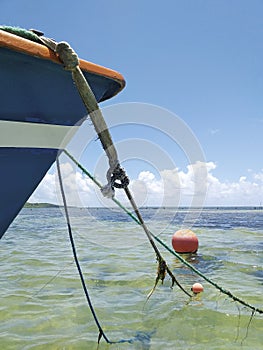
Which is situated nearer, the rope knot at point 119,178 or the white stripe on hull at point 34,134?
the white stripe on hull at point 34,134

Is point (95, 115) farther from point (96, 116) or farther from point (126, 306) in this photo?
point (126, 306)

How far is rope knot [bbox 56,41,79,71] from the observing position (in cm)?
261

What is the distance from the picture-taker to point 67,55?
2617 millimetres

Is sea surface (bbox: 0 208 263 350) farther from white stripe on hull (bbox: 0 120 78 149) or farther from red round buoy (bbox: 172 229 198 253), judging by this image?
red round buoy (bbox: 172 229 198 253)

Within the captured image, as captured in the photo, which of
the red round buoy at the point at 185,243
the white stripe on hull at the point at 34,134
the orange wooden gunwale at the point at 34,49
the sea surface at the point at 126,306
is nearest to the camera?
the orange wooden gunwale at the point at 34,49

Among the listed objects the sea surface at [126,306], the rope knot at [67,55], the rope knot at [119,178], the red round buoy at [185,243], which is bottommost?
the red round buoy at [185,243]

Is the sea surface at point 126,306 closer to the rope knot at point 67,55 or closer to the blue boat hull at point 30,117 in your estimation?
the blue boat hull at point 30,117

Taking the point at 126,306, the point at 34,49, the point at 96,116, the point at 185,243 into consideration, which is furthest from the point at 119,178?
the point at 185,243

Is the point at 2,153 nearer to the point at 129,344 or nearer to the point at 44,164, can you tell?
the point at 44,164

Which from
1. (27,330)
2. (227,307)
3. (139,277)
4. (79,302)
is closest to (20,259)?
(139,277)

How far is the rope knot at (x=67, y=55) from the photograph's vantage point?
8.55 feet

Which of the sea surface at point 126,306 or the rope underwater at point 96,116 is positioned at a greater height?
the rope underwater at point 96,116

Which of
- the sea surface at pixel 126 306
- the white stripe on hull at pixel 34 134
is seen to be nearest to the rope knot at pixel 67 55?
the white stripe on hull at pixel 34 134

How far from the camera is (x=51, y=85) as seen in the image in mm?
2717
